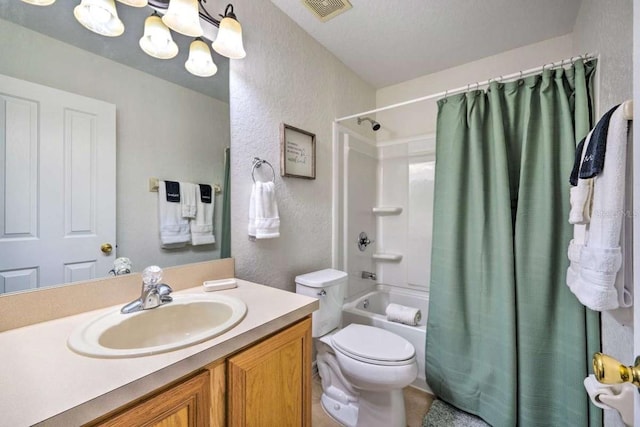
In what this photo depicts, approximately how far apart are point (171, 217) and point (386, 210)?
5.91 ft

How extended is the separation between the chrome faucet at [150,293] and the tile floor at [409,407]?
112cm

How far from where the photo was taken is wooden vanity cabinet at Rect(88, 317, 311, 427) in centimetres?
56

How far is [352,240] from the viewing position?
219 centimetres

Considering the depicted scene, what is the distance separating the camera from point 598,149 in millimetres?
799

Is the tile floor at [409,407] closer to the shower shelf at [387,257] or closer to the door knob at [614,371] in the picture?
the shower shelf at [387,257]

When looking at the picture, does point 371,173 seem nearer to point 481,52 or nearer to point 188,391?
point 481,52

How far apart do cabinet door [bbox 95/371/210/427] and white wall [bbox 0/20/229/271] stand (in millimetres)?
609

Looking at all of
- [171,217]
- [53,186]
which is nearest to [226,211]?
[171,217]

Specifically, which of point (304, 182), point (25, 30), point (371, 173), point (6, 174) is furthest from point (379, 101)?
point (6, 174)

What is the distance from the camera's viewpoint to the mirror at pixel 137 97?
83cm

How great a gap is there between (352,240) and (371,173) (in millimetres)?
711

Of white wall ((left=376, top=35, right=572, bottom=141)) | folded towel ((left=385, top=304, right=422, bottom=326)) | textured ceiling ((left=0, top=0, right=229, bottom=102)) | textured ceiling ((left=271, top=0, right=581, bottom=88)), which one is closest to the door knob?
folded towel ((left=385, top=304, right=422, bottom=326))

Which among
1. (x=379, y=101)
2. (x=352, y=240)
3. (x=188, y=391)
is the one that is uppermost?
(x=379, y=101)

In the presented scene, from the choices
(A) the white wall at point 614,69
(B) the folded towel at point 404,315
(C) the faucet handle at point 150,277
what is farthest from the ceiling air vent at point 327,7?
(B) the folded towel at point 404,315
